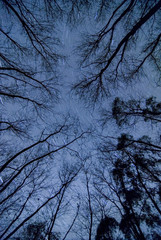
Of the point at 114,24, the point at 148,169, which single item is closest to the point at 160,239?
the point at 148,169

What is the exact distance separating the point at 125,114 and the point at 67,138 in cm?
445

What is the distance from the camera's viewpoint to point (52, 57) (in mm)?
3773

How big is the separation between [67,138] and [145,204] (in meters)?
8.12

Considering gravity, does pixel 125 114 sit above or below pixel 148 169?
above

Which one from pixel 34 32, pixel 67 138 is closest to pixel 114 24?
pixel 34 32

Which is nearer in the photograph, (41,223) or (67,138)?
(67,138)

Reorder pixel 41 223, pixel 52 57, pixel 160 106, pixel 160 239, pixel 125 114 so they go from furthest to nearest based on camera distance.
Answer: pixel 41 223, pixel 160 239, pixel 125 114, pixel 160 106, pixel 52 57

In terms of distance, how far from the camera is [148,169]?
Result: 6105 mm

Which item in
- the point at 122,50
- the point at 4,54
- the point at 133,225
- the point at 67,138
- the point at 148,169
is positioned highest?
the point at 4,54

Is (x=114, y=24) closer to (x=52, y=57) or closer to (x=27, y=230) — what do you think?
(x=52, y=57)

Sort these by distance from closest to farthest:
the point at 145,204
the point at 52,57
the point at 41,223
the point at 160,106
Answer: the point at 52,57, the point at 160,106, the point at 145,204, the point at 41,223

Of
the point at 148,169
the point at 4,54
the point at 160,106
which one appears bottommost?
the point at 148,169

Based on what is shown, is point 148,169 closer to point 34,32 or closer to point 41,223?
point 34,32

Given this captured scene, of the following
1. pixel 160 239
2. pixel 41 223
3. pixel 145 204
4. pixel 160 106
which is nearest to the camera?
pixel 160 106
